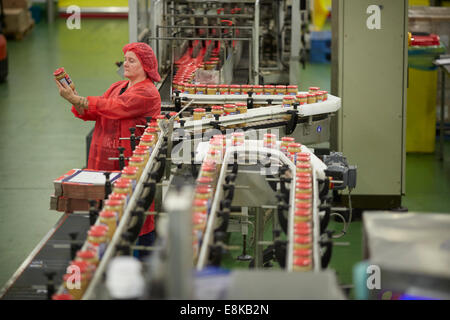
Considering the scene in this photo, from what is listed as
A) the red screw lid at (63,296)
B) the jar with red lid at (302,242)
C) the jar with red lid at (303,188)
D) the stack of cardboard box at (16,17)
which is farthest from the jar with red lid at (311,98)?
the stack of cardboard box at (16,17)

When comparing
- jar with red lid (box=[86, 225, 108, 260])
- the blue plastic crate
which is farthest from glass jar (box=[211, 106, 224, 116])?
the blue plastic crate

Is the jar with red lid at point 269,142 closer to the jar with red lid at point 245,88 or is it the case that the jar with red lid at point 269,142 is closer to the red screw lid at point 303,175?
the red screw lid at point 303,175

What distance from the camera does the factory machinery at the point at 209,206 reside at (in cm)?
254

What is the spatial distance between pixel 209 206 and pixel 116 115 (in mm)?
1703

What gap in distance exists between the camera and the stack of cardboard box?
598 inches

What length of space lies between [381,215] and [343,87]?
3849 millimetres

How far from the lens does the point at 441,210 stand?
699 cm

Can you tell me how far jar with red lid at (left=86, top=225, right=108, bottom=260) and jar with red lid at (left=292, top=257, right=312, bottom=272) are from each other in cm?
78

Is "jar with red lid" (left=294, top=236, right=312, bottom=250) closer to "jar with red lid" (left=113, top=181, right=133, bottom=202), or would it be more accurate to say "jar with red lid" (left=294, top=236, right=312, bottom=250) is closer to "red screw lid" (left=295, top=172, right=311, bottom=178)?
"red screw lid" (left=295, top=172, right=311, bottom=178)

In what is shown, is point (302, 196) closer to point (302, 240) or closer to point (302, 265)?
point (302, 240)

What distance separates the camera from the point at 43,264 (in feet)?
14.4

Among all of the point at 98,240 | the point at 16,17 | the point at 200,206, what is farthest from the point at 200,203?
the point at 16,17
